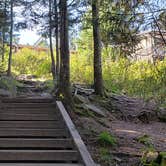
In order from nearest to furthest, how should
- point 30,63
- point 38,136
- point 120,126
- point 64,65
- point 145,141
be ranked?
point 38,136
point 145,141
point 64,65
point 120,126
point 30,63

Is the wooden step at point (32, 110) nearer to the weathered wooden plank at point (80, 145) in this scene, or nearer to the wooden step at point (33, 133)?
the weathered wooden plank at point (80, 145)

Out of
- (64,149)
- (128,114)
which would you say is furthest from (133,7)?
(128,114)

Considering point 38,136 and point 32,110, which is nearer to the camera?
point 38,136

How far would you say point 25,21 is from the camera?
97.6 feet

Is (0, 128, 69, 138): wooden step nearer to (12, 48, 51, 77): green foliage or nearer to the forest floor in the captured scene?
the forest floor

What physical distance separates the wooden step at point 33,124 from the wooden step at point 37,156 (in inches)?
102

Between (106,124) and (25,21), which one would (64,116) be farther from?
(25,21)

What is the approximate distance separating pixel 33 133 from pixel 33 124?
1.14 metres

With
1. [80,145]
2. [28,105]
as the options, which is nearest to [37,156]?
[80,145]

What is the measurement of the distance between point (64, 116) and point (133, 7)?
161 inches

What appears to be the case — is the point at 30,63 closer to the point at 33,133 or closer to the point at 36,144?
the point at 33,133

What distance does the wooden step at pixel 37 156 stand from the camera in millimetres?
8328

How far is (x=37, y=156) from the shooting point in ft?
27.5

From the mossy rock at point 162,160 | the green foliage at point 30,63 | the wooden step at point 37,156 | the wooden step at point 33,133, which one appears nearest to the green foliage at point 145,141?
the wooden step at point 33,133
